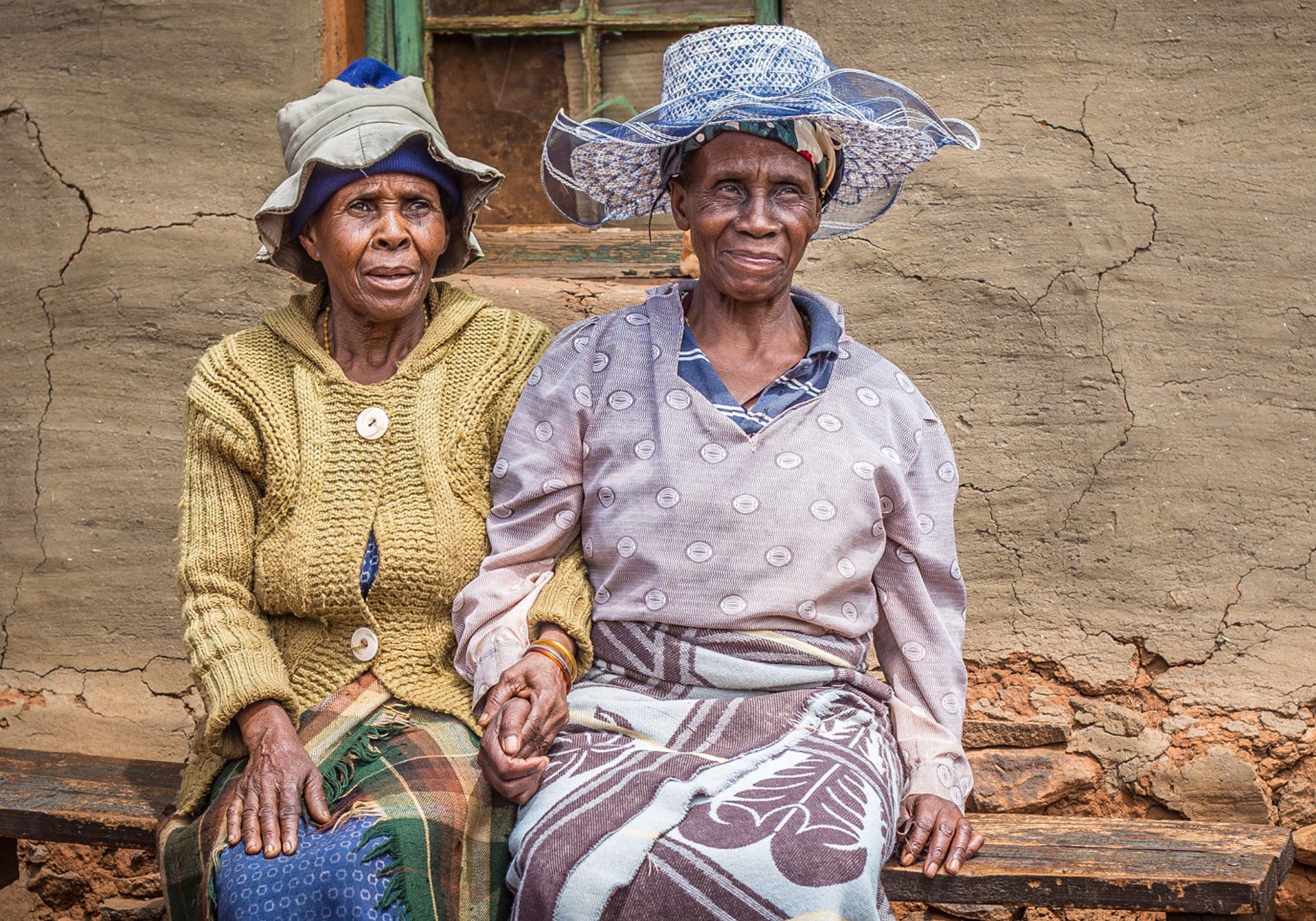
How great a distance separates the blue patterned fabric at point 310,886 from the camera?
2.26 metres

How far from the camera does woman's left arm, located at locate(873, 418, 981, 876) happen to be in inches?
103

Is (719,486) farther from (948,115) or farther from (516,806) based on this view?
(948,115)

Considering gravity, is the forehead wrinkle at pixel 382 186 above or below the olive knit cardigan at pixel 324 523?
above

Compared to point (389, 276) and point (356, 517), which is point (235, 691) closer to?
point (356, 517)

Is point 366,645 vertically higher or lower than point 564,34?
lower

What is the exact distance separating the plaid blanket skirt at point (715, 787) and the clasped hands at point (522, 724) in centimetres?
4

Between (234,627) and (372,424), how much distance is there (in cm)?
46

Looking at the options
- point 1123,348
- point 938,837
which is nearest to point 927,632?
point 938,837

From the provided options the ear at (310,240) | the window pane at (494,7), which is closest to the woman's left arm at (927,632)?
the ear at (310,240)

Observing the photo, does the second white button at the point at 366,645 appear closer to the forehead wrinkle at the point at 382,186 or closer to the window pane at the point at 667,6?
the forehead wrinkle at the point at 382,186

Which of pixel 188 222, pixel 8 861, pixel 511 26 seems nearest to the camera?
pixel 8 861

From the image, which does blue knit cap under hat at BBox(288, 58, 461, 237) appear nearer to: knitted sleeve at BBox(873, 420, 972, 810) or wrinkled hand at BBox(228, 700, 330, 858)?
wrinkled hand at BBox(228, 700, 330, 858)

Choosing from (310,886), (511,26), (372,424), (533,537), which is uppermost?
(511,26)

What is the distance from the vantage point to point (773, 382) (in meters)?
2.70
